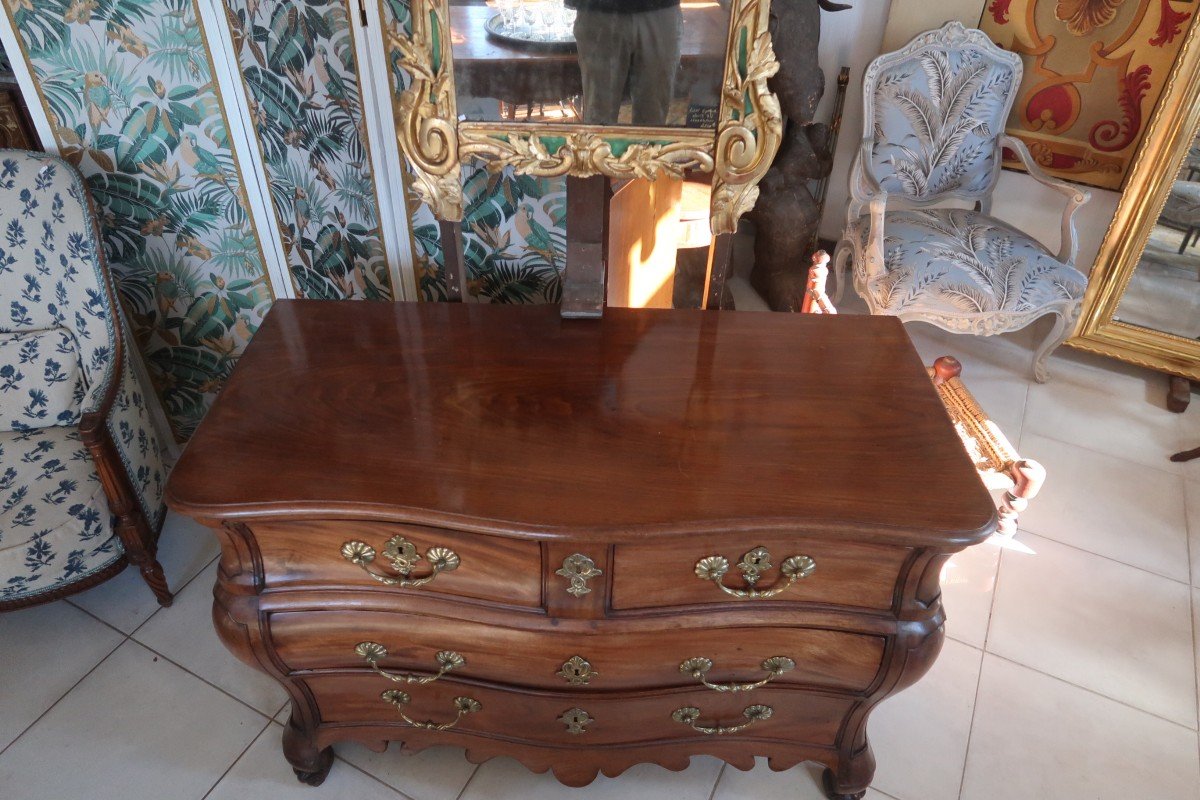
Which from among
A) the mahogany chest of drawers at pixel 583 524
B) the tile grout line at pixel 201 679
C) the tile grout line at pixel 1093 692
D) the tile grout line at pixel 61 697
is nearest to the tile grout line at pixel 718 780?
the mahogany chest of drawers at pixel 583 524

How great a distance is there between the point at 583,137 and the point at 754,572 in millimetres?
703

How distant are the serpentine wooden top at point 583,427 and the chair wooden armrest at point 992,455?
0.43 metres

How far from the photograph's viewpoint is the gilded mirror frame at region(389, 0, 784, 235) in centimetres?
112

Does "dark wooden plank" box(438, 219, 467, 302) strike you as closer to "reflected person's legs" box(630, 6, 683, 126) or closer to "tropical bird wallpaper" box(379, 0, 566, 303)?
"tropical bird wallpaper" box(379, 0, 566, 303)

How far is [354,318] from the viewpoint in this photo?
4.35 feet

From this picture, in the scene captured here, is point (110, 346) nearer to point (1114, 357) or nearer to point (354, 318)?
point (354, 318)

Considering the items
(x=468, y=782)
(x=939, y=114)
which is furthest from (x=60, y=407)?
(x=939, y=114)

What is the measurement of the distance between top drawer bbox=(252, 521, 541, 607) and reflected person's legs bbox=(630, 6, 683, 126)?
2.22 feet

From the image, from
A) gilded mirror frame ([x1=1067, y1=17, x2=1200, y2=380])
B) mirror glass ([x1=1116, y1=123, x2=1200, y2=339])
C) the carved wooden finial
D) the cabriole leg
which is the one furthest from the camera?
mirror glass ([x1=1116, y1=123, x2=1200, y2=339])

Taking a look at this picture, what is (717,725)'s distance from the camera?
1.30m

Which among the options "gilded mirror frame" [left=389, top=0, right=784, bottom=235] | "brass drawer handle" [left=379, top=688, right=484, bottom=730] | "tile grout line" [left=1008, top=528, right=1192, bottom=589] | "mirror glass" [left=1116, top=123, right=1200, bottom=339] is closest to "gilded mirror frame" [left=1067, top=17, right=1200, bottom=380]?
"mirror glass" [left=1116, top=123, right=1200, bottom=339]

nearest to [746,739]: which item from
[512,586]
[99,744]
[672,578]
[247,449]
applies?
[672,578]

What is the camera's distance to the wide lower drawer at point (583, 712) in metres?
1.25

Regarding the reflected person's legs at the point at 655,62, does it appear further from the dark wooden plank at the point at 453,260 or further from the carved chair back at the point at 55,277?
the carved chair back at the point at 55,277
